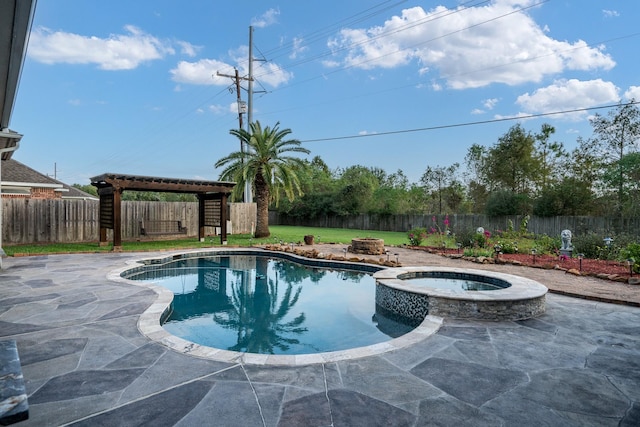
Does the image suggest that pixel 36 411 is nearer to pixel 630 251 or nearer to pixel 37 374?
pixel 37 374

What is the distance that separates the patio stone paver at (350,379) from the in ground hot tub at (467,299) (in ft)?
0.65

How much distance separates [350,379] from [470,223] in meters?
18.7

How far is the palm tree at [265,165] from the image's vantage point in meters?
16.3

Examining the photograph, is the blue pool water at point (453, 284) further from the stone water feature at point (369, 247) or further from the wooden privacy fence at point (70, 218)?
the wooden privacy fence at point (70, 218)

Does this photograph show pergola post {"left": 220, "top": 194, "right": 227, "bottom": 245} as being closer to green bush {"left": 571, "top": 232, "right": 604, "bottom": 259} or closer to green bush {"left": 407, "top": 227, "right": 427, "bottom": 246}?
green bush {"left": 407, "top": 227, "right": 427, "bottom": 246}

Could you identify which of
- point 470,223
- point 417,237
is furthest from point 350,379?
point 470,223

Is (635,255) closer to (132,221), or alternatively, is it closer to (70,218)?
(132,221)

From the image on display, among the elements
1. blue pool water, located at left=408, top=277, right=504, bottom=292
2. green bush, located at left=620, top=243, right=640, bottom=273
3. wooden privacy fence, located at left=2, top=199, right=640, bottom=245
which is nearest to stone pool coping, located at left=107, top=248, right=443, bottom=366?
blue pool water, located at left=408, top=277, right=504, bottom=292

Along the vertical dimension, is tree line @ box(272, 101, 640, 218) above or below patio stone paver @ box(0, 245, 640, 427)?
above

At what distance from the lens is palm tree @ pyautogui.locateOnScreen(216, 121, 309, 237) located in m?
16.3

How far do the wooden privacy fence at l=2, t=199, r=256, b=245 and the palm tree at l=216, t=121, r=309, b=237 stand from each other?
2.87 m

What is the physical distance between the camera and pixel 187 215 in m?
17.2

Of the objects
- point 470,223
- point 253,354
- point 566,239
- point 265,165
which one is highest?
point 265,165

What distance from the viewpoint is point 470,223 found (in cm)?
1972
